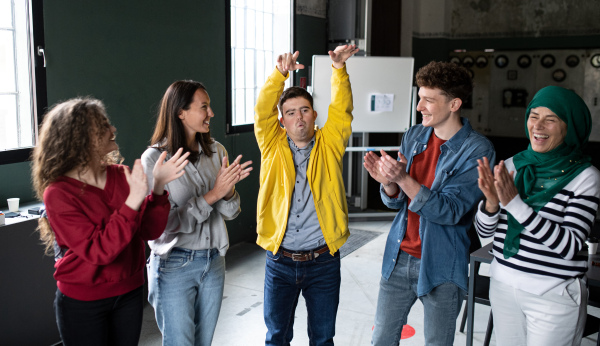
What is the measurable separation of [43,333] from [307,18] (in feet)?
15.0

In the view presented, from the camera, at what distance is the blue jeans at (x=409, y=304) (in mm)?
2135

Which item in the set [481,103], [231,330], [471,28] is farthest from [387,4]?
[231,330]

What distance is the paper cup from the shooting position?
3062 mm

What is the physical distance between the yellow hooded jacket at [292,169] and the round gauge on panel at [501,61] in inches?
389

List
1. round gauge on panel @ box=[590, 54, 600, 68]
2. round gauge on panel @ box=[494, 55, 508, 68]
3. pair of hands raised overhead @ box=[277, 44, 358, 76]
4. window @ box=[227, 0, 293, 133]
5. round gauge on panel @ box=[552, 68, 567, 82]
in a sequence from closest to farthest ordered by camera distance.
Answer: pair of hands raised overhead @ box=[277, 44, 358, 76] → window @ box=[227, 0, 293, 133] → round gauge on panel @ box=[590, 54, 600, 68] → round gauge on panel @ box=[552, 68, 567, 82] → round gauge on panel @ box=[494, 55, 508, 68]

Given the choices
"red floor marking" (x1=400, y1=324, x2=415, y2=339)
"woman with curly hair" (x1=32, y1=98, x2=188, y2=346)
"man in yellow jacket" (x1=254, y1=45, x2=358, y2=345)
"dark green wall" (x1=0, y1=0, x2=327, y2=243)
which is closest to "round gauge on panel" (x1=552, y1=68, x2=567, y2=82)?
"dark green wall" (x1=0, y1=0, x2=327, y2=243)

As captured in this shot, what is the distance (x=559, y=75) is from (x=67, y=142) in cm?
1086

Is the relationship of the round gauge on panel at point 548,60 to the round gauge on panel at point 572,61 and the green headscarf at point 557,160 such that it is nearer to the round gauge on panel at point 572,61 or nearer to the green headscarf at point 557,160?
the round gauge on panel at point 572,61

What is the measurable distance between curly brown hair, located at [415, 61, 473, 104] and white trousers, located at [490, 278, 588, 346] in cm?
77

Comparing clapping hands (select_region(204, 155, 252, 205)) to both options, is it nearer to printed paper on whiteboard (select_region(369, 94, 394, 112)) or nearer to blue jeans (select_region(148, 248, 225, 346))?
blue jeans (select_region(148, 248, 225, 346))

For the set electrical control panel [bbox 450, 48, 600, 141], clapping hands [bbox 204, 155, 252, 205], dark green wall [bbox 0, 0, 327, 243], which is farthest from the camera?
electrical control panel [bbox 450, 48, 600, 141]

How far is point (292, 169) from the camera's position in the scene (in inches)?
94.0

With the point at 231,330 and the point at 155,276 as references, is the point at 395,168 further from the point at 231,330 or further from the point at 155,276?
the point at 231,330

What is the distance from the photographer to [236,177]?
2.17 m
